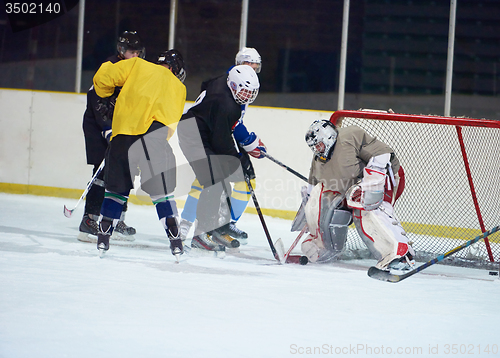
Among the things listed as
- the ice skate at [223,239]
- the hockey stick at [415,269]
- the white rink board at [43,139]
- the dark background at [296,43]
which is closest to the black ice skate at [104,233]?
the ice skate at [223,239]

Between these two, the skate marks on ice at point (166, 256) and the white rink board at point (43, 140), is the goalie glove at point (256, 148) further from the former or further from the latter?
the white rink board at point (43, 140)

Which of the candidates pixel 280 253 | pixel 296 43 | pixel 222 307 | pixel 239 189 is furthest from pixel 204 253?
pixel 296 43

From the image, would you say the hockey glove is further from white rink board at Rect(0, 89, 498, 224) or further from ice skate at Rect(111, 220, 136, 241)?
white rink board at Rect(0, 89, 498, 224)

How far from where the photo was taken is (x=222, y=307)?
6.48 feet

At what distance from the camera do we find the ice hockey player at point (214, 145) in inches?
113

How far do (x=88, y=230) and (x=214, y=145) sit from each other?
0.81 meters

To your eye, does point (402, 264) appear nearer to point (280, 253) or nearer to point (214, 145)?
point (280, 253)

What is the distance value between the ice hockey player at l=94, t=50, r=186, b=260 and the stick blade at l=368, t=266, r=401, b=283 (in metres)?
0.86

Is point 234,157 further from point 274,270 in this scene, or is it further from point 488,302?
point 488,302

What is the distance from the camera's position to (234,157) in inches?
118

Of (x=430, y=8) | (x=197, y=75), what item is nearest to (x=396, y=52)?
(x=430, y=8)

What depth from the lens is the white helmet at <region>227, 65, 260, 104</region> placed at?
2826 millimetres

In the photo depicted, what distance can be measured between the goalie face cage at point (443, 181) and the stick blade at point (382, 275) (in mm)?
470

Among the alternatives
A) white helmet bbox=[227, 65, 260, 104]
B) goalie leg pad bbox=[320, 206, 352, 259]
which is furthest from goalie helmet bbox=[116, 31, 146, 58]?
goalie leg pad bbox=[320, 206, 352, 259]
